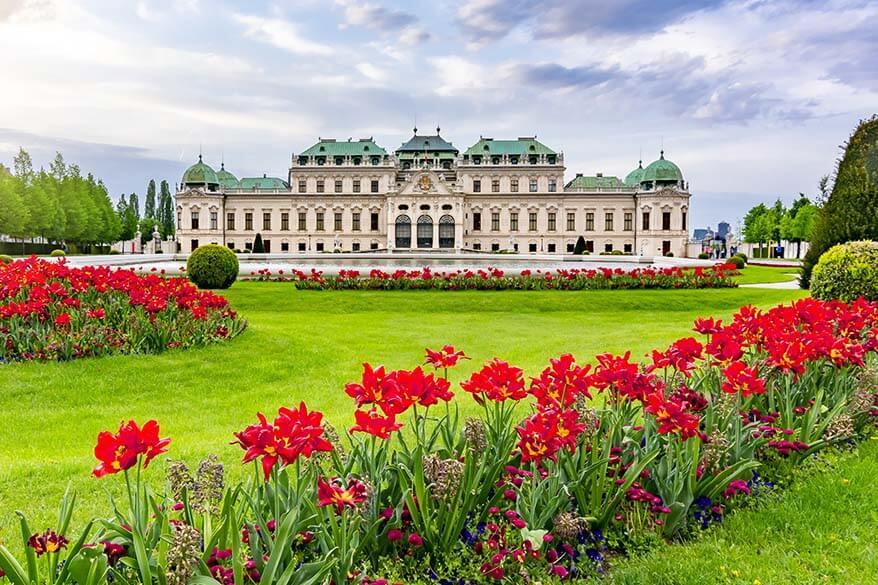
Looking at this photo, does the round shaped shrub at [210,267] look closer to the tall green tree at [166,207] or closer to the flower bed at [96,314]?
the flower bed at [96,314]

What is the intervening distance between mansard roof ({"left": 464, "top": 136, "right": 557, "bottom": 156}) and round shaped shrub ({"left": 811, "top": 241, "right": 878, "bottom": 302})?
58127 millimetres

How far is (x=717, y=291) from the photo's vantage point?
19141 mm

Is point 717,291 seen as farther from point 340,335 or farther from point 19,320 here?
point 19,320

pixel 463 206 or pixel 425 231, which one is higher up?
pixel 463 206

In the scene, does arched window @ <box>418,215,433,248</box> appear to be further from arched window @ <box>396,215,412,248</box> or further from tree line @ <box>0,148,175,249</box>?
tree line @ <box>0,148,175,249</box>

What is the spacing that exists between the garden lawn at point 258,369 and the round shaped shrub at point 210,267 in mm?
1681

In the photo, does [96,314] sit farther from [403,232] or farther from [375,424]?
[403,232]

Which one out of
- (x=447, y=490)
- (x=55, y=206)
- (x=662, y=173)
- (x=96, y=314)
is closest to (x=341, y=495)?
(x=447, y=490)

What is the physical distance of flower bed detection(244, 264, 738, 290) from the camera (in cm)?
1872

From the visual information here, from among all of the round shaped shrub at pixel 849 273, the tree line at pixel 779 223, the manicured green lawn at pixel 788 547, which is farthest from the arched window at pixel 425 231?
the manicured green lawn at pixel 788 547

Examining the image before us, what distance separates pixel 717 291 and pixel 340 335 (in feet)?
42.3

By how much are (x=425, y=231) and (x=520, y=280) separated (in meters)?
46.6

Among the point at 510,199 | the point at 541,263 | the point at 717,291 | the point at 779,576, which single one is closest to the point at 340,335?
the point at 779,576

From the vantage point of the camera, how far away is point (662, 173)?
2645 inches
